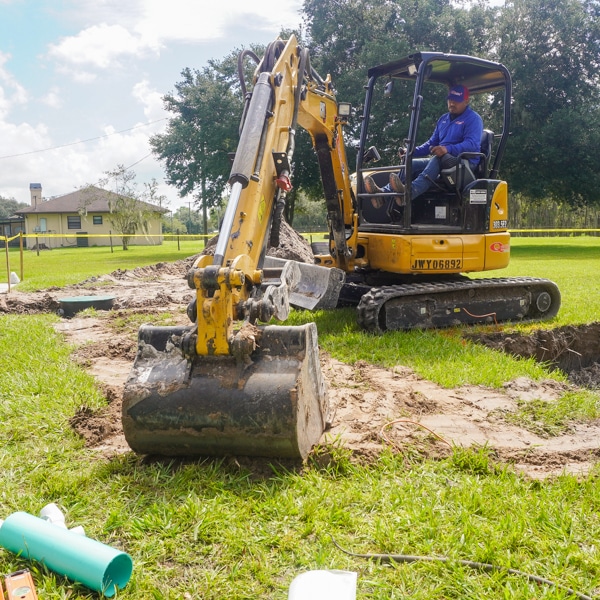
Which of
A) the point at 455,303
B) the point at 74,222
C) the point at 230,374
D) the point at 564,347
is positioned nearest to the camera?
the point at 230,374

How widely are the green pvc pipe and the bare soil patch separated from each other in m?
1.04

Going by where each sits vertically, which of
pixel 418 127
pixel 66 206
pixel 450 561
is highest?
pixel 66 206

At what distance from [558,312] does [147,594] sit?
23.2 feet

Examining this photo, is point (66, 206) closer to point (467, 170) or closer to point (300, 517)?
point (467, 170)

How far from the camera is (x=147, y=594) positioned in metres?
2.43

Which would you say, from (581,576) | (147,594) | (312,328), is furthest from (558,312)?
(147,594)

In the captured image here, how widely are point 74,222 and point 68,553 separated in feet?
181

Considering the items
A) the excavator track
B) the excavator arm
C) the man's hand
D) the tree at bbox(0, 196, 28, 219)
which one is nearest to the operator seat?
the man's hand

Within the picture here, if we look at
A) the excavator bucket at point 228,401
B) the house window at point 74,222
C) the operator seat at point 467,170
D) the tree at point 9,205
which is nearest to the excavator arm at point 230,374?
the excavator bucket at point 228,401

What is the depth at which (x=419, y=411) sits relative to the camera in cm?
435

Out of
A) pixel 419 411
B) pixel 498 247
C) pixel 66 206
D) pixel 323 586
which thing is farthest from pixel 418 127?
pixel 66 206

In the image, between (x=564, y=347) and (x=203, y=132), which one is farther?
(x=203, y=132)

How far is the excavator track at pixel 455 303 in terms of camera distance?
6676mm

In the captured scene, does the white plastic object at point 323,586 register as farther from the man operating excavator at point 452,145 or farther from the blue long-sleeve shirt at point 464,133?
the blue long-sleeve shirt at point 464,133
